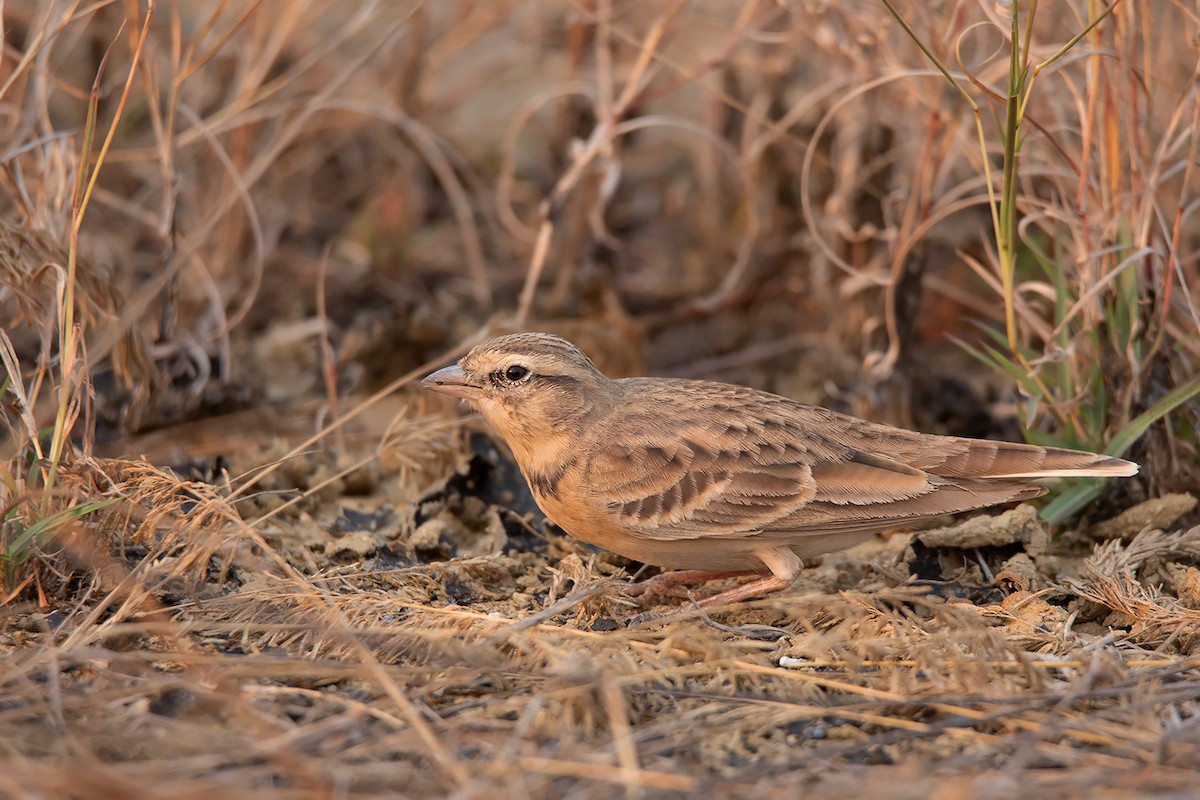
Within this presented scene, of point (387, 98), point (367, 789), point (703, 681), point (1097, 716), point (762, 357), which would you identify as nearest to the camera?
point (367, 789)

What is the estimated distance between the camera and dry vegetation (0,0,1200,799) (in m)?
3.49

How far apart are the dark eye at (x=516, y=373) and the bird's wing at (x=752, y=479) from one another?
0.37 metres

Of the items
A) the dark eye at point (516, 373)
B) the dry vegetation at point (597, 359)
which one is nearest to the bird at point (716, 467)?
the dark eye at point (516, 373)

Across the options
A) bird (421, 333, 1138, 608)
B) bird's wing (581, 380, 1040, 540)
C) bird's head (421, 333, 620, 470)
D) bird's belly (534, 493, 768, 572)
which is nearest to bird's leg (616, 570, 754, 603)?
bird (421, 333, 1138, 608)

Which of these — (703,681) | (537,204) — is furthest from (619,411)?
(537,204)

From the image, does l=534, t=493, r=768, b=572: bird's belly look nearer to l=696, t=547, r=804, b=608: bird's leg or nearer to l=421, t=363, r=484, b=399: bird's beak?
l=696, t=547, r=804, b=608: bird's leg

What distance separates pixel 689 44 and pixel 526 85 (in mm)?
1399

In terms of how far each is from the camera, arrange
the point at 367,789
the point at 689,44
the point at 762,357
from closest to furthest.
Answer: the point at 367,789 → the point at 762,357 → the point at 689,44

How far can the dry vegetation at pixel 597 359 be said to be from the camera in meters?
3.49

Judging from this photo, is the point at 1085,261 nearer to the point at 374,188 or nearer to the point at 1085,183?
the point at 1085,183

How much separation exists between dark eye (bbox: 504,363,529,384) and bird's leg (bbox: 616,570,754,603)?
3.06 feet

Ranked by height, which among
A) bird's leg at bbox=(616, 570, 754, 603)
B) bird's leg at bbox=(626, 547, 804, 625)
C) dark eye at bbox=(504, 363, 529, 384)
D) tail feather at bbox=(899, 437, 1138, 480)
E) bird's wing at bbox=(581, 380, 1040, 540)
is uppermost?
dark eye at bbox=(504, 363, 529, 384)

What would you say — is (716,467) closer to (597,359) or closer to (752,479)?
(752,479)

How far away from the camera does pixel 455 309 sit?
25.1 feet
